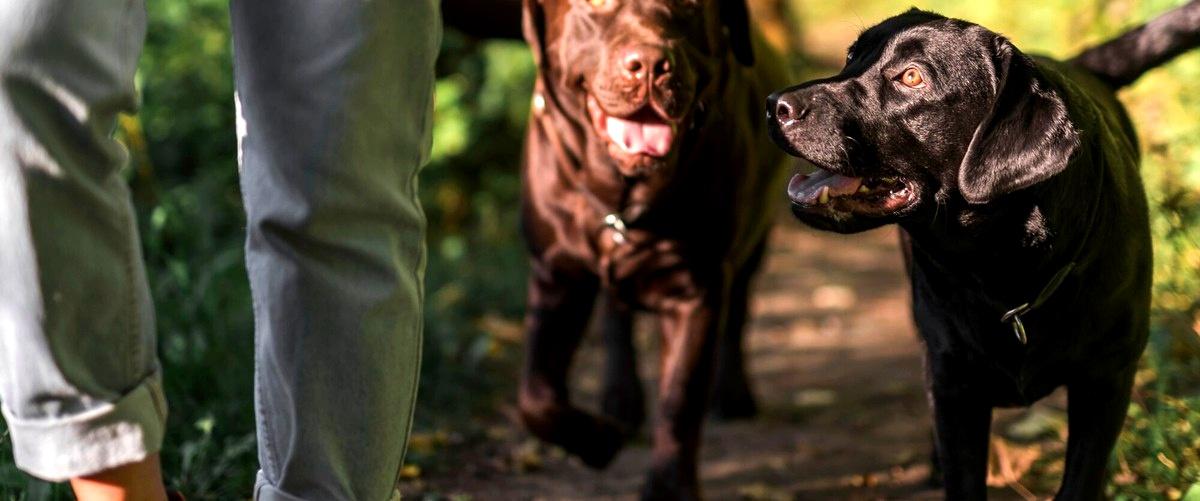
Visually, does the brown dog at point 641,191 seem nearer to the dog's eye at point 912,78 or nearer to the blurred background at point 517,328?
the blurred background at point 517,328

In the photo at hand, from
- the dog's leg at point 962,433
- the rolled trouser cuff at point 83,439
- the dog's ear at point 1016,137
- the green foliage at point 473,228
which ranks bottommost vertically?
the green foliage at point 473,228

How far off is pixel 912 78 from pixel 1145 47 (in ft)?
3.60

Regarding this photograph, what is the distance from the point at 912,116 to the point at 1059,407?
194 cm

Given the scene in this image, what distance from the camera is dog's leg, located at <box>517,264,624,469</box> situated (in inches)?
149

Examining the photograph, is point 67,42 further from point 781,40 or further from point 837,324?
point 781,40

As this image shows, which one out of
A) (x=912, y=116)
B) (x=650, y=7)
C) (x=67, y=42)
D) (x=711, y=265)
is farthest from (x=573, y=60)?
(x=67, y=42)

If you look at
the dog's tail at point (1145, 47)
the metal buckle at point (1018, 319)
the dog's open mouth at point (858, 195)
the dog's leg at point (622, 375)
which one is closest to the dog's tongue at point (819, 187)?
the dog's open mouth at point (858, 195)

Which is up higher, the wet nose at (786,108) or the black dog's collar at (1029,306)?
the wet nose at (786,108)

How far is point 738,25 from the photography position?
12.3 ft

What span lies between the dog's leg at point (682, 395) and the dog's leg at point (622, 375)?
84 cm

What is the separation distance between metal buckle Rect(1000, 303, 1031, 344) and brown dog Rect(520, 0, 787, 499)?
3.24ft

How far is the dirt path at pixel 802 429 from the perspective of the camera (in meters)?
3.93

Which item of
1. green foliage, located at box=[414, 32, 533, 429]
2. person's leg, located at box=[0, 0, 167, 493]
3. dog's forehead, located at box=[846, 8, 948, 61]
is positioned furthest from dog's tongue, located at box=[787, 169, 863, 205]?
green foliage, located at box=[414, 32, 533, 429]

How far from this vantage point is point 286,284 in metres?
2.18
